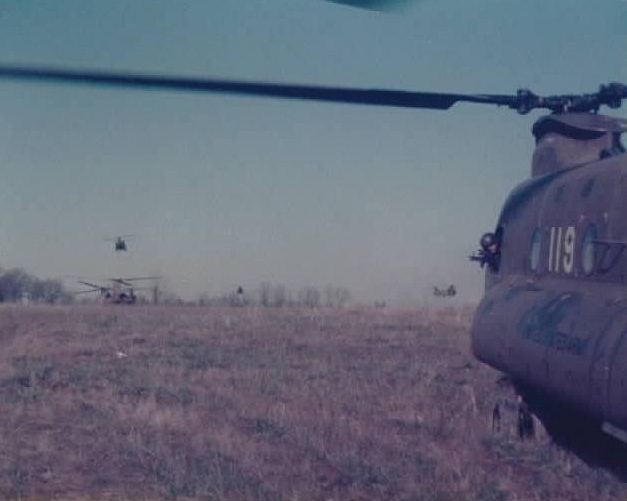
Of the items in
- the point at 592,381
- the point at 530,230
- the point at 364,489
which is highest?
the point at 530,230

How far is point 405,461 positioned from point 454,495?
3.67 ft

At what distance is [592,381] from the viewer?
591 cm

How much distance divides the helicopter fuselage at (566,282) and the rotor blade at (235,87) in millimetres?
1652

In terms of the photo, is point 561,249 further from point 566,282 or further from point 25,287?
point 25,287

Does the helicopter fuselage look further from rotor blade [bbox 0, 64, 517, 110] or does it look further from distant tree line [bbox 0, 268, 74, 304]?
distant tree line [bbox 0, 268, 74, 304]

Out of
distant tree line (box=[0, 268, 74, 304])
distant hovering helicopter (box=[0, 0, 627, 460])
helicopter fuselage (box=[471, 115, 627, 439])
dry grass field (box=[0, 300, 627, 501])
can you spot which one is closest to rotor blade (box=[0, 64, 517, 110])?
distant hovering helicopter (box=[0, 0, 627, 460])

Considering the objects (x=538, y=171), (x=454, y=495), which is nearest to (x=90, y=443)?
(x=454, y=495)

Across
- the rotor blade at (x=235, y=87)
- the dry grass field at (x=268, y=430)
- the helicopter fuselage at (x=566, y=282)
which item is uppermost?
the rotor blade at (x=235, y=87)

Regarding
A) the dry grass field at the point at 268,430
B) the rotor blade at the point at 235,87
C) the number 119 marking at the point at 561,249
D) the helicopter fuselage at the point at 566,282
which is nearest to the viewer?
the rotor blade at the point at 235,87

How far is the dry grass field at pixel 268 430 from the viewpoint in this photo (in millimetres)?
7355

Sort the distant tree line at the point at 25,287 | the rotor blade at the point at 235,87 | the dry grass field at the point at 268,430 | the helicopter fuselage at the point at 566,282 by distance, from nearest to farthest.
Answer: the rotor blade at the point at 235,87 < the helicopter fuselage at the point at 566,282 < the dry grass field at the point at 268,430 < the distant tree line at the point at 25,287

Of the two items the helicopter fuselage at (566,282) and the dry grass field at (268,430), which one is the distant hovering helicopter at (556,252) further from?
the dry grass field at (268,430)

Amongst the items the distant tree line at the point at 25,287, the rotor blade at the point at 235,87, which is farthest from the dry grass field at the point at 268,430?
the distant tree line at the point at 25,287

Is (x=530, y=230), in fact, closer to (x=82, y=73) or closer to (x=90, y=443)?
(x=90, y=443)
